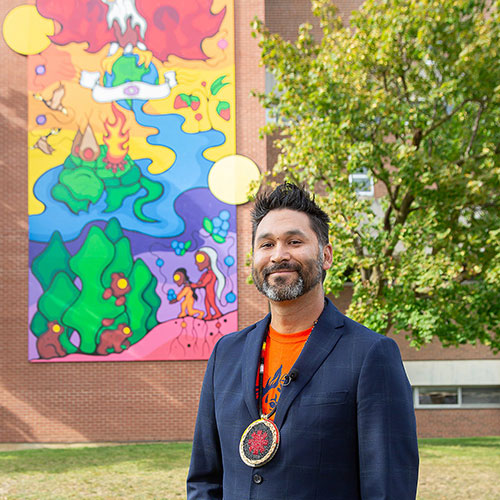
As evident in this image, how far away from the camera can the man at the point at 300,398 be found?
202 cm

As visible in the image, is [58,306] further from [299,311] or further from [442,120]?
[299,311]

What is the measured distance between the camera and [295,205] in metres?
2.36

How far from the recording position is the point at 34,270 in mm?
15320

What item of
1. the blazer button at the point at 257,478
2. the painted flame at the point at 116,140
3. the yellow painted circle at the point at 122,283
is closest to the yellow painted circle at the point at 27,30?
the painted flame at the point at 116,140

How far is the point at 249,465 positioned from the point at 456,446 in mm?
13782

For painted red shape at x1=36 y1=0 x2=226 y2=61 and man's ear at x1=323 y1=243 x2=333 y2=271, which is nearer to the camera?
man's ear at x1=323 y1=243 x2=333 y2=271

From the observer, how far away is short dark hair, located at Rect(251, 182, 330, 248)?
2.36m

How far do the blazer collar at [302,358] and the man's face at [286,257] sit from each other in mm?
135

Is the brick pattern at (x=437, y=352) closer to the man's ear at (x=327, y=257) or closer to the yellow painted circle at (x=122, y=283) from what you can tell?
the yellow painted circle at (x=122, y=283)

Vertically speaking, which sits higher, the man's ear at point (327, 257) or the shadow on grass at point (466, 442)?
the man's ear at point (327, 257)

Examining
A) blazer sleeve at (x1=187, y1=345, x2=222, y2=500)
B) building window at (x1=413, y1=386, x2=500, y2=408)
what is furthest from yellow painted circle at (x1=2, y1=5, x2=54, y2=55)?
blazer sleeve at (x1=187, y1=345, x2=222, y2=500)

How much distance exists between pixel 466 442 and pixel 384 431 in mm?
14911

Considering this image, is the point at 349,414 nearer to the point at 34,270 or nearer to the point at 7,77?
the point at 34,270

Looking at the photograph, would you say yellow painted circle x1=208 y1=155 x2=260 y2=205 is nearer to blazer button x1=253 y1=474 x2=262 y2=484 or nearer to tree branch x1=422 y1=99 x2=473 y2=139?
tree branch x1=422 y1=99 x2=473 y2=139
